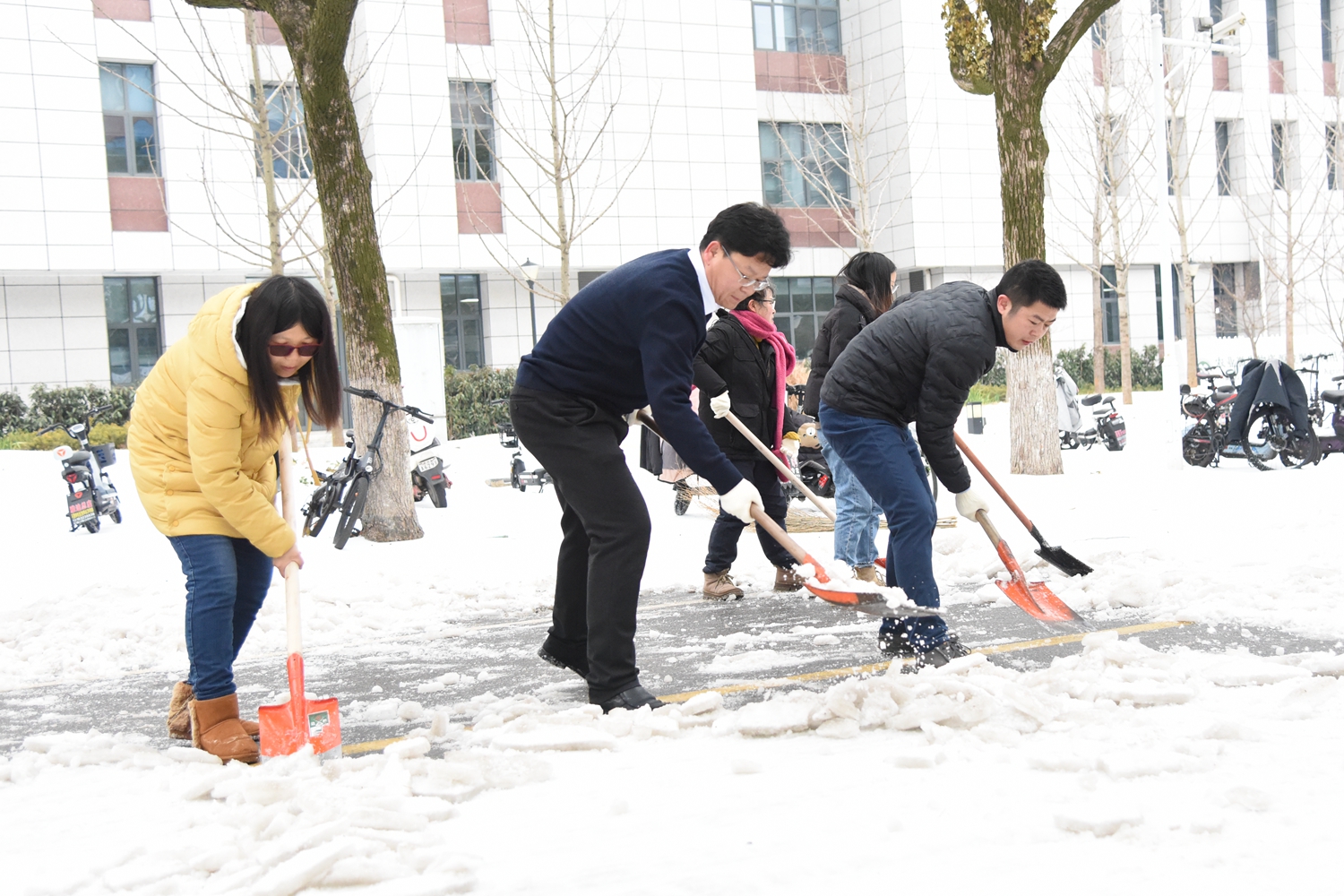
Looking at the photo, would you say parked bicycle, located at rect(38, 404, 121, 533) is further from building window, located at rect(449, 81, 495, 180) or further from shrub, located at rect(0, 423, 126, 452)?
building window, located at rect(449, 81, 495, 180)

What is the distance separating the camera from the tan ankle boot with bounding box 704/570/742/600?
7008 millimetres

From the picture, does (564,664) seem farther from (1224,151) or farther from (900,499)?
(1224,151)

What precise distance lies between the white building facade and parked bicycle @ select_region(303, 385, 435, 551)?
8923mm

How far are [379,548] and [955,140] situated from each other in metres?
23.0

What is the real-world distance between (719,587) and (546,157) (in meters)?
16.5

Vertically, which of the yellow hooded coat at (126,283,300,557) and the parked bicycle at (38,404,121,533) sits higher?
the yellow hooded coat at (126,283,300,557)

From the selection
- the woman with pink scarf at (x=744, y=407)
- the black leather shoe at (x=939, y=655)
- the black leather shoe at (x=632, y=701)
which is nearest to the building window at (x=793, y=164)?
the woman with pink scarf at (x=744, y=407)

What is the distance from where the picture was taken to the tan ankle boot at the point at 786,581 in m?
7.18

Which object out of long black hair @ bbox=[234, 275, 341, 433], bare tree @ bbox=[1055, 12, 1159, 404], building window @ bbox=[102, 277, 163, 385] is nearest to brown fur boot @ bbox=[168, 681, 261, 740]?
long black hair @ bbox=[234, 275, 341, 433]

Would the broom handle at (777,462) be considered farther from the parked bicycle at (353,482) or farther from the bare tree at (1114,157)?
the bare tree at (1114,157)

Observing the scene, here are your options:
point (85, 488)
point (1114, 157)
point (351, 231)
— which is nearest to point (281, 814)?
point (351, 231)

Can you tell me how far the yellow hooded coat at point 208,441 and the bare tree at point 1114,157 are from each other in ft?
72.7

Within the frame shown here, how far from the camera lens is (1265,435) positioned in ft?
41.5

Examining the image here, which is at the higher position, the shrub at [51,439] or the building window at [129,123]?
the building window at [129,123]
